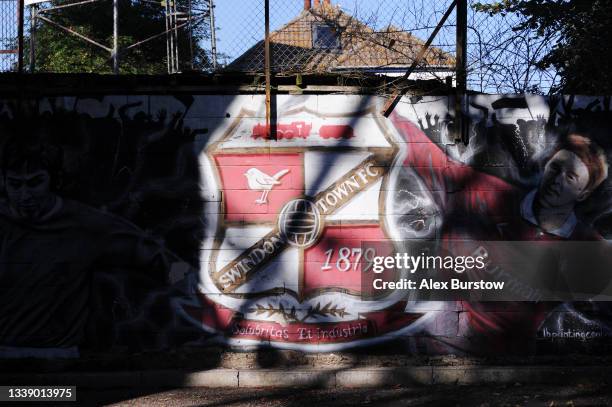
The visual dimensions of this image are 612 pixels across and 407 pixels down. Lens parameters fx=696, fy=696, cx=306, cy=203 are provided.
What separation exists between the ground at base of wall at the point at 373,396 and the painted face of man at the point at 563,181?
181 cm

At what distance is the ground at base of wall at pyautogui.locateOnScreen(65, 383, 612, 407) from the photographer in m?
5.98

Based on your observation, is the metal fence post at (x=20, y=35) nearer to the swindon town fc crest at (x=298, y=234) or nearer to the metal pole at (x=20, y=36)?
the metal pole at (x=20, y=36)

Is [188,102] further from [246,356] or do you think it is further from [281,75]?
[246,356]

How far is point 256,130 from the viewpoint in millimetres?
7062

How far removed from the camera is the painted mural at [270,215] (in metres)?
7.01

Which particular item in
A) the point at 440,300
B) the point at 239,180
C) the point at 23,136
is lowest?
the point at 440,300

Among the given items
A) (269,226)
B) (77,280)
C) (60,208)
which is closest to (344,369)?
(269,226)

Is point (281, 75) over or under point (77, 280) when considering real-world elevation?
over

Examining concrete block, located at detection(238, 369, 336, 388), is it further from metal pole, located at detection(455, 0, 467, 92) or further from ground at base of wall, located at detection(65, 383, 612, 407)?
metal pole, located at detection(455, 0, 467, 92)

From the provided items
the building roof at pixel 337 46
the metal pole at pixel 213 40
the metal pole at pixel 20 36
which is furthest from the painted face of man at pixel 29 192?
the building roof at pixel 337 46

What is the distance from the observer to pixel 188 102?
23.1 feet

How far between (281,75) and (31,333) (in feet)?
11.9

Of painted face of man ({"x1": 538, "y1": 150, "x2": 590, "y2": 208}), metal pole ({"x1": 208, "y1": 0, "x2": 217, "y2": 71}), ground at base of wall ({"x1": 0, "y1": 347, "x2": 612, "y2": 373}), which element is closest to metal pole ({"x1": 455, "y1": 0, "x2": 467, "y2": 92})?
painted face of man ({"x1": 538, "y1": 150, "x2": 590, "y2": 208})

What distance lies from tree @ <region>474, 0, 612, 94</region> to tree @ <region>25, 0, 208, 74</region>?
4.73 metres
